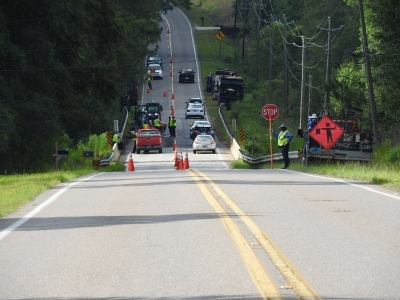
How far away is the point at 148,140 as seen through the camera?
59.8m

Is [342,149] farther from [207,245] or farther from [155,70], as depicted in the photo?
[155,70]

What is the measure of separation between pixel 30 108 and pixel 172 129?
30.6m

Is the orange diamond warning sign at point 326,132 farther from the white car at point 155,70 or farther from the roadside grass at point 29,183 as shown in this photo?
the white car at point 155,70

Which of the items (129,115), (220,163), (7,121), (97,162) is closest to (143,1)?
(129,115)

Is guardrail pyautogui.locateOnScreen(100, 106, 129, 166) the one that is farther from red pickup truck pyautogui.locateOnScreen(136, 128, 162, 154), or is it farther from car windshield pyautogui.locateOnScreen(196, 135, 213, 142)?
car windshield pyautogui.locateOnScreen(196, 135, 213, 142)

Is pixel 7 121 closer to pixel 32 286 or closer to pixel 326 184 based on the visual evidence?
pixel 326 184

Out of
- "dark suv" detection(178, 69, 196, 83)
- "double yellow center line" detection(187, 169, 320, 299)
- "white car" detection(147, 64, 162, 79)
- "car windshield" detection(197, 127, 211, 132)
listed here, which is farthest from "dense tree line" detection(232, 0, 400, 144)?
"double yellow center line" detection(187, 169, 320, 299)

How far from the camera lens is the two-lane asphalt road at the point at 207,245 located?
8.32 meters

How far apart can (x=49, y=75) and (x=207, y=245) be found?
3381 cm

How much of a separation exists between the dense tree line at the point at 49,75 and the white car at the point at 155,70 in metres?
55.7

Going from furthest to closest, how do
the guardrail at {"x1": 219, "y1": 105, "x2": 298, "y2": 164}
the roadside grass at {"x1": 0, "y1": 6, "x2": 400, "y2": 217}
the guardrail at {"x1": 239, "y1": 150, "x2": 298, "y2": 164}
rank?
the guardrail at {"x1": 219, "y1": 105, "x2": 298, "y2": 164} < the guardrail at {"x1": 239, "y1": 150, "x2": 298, "y2": 164} < the roadside grass at {"x1": 0, "y1": 6, "x2": 400, "y2": 217}

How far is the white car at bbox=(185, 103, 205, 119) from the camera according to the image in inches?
3155

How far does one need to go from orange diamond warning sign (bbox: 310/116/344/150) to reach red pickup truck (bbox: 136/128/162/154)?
97.8 ft

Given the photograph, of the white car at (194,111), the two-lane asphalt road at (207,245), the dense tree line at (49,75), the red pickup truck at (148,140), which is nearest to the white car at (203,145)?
the red pickup truck at (148,140)
